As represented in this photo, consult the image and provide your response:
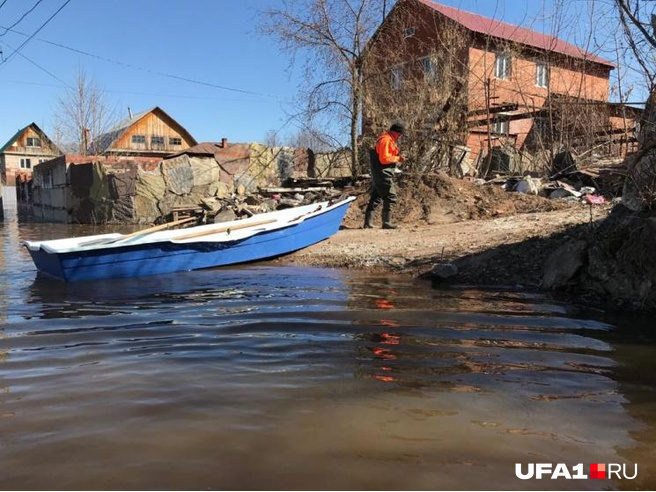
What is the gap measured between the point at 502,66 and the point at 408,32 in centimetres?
422

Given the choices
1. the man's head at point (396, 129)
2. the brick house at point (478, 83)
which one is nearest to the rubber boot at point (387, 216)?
the man's head at point (396, 129)

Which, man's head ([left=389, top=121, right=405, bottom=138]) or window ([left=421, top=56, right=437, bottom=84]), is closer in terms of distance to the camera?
man's head ([left=389, top=121, right=405, bottom=138])

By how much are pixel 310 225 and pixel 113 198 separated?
1247 centimetres

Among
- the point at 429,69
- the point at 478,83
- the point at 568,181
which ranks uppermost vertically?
the point at 429,69

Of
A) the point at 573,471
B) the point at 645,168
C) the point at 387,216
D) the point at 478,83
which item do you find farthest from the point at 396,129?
the point at 573,471

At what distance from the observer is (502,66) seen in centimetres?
1516

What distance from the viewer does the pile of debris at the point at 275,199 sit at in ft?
46.2

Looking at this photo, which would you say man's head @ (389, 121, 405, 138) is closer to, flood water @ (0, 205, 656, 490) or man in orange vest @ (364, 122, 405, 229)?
man in orange vest @ (364, 122, 405, 229)

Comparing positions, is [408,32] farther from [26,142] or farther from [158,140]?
[26,142]

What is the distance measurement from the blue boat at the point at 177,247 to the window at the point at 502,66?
22.3 feet

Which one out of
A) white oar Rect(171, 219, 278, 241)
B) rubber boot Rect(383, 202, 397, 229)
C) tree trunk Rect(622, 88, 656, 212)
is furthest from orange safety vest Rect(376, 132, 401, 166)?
tree trunk Rect(622, 88, 656, 212)

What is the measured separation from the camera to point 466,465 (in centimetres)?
256

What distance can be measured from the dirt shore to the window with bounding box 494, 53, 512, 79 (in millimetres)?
5639

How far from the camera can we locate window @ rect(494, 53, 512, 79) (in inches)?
567
